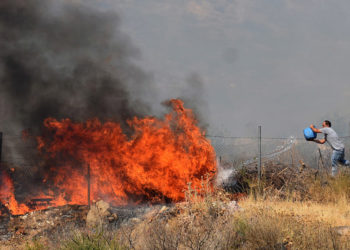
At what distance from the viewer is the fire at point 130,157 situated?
427 inches

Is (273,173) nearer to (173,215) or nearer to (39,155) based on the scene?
(173,215)

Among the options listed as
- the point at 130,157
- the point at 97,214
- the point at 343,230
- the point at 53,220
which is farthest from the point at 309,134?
the point at 53,220

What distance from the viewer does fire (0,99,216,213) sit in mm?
10836

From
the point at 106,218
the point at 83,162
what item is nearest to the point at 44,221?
the point at 106,218

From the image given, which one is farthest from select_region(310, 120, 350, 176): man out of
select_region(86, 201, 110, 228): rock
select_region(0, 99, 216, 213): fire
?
select_region(86, 201, 110, 228): rock

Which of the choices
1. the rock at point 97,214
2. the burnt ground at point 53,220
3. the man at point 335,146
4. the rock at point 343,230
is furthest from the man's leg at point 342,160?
the rock at point 97,214

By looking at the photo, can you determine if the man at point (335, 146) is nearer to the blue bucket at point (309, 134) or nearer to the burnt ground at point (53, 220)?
the blue bucket at point (309, 134)

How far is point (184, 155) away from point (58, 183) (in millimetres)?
4763

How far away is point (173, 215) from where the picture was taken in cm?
751

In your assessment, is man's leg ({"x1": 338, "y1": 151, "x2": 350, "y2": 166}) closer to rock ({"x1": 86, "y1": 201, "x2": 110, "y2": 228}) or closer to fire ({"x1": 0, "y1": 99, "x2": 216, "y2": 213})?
fire ({"x1": 0, "y1": 99, "x2": 216, "y2": 213})

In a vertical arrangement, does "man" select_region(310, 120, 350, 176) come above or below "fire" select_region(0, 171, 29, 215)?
above

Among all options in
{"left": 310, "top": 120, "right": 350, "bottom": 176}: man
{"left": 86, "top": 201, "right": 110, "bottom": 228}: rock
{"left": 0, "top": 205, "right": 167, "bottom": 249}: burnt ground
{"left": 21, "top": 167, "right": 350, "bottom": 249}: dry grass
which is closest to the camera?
{"left": 21, "top": 167, "right": 350, "bottom": 249}: dry grass

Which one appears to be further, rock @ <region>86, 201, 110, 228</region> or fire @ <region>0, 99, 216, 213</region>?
fire @ <region>0, 99, 216, 213</region>

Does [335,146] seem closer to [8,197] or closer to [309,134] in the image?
[309,134]
